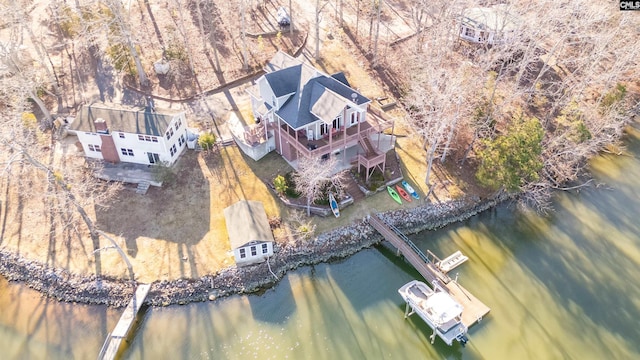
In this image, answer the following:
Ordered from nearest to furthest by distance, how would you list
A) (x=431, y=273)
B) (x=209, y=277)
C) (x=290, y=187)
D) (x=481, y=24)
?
1. (x=209, y=277)
2. (x=431, y=273)
3. (x=290, y=187)
4. (x=481, y=24)

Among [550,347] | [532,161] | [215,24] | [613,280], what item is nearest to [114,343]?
[550,347]

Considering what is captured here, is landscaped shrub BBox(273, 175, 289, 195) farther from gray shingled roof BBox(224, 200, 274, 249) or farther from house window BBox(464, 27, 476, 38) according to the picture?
house window BBox(464, 27, 476, 38)

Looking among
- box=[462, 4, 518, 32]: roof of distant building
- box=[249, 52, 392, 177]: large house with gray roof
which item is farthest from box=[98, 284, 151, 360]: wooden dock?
box=[462, 4, 518, 32]: roof of distant building

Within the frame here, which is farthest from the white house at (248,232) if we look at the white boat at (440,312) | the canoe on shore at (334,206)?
the white boat at (440,312)

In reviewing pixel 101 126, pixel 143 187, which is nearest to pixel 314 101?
pixel 143 187

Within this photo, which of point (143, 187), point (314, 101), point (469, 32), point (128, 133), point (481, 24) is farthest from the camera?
point (469, 32)

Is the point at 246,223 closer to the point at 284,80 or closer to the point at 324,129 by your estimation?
the point at 324,129
